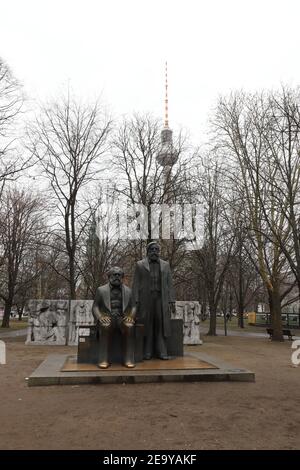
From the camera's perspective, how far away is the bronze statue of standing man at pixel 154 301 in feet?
38.2

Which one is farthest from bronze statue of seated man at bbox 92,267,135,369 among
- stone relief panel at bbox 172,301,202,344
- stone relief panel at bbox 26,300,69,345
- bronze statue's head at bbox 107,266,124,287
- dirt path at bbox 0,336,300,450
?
stone relief panel at bbox 172,301,202,344

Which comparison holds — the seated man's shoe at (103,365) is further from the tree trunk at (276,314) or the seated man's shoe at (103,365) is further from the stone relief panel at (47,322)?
the tree trunk at (276,314)

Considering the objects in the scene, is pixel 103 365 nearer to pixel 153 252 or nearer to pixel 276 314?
pixel 153 252

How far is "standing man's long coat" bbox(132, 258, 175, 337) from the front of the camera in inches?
458

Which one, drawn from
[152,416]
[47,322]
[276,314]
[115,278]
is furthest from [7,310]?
[152,416]

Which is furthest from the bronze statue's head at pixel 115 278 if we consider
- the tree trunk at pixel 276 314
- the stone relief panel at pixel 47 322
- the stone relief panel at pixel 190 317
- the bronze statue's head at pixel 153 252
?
the tree trunk at pixel 276 314

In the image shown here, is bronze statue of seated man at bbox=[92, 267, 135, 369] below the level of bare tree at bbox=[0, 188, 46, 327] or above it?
below

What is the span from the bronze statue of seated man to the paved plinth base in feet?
1.16

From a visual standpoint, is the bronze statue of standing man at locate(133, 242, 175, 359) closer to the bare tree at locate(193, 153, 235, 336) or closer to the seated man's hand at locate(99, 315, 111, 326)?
the seated man's hand at locate(99, 315, 111, 326)

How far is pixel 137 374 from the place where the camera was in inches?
368

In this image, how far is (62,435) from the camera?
5.53 meters
